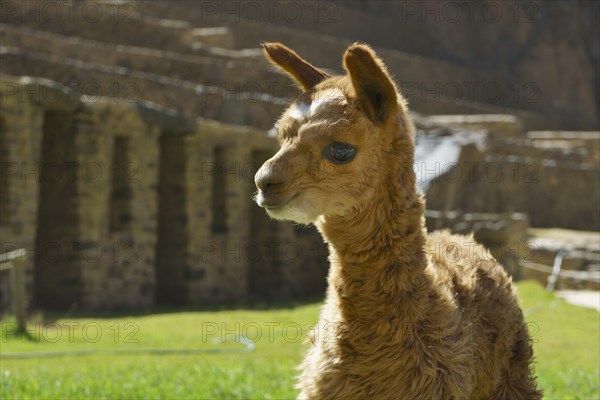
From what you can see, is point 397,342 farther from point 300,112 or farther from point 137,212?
point 137,212

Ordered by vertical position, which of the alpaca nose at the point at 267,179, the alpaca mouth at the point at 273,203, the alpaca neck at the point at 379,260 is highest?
the alpaca nose at the point at 267,179

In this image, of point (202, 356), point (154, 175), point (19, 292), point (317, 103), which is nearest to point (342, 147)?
point (317, 103)

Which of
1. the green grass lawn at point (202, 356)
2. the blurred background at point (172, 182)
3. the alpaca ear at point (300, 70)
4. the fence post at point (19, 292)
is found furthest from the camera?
the blurred background at point (172, 182)

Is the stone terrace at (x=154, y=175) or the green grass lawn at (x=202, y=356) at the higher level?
the stone terrace at (x=154, y=175)

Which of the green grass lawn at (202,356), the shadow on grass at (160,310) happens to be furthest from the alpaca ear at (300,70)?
the shadow on grass at (160,310)

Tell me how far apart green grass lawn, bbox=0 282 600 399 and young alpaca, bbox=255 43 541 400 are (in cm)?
154

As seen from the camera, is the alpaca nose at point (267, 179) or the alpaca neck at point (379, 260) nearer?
the alpaca nose at point (267, 179)

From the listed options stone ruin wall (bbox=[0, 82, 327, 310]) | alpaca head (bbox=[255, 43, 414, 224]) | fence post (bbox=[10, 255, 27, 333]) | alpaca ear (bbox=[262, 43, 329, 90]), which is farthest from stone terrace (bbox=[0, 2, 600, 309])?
alpaca head (bbox=[255, 43, 414, 224])

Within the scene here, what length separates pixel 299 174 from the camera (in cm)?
389

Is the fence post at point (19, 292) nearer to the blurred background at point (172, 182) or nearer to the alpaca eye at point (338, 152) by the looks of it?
the blurred background at point (172, 182)

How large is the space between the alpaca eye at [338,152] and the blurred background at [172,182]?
12.9 ft

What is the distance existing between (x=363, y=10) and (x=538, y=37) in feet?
29.7

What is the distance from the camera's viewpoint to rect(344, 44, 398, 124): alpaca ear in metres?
3.94

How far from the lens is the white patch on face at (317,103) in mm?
4027
